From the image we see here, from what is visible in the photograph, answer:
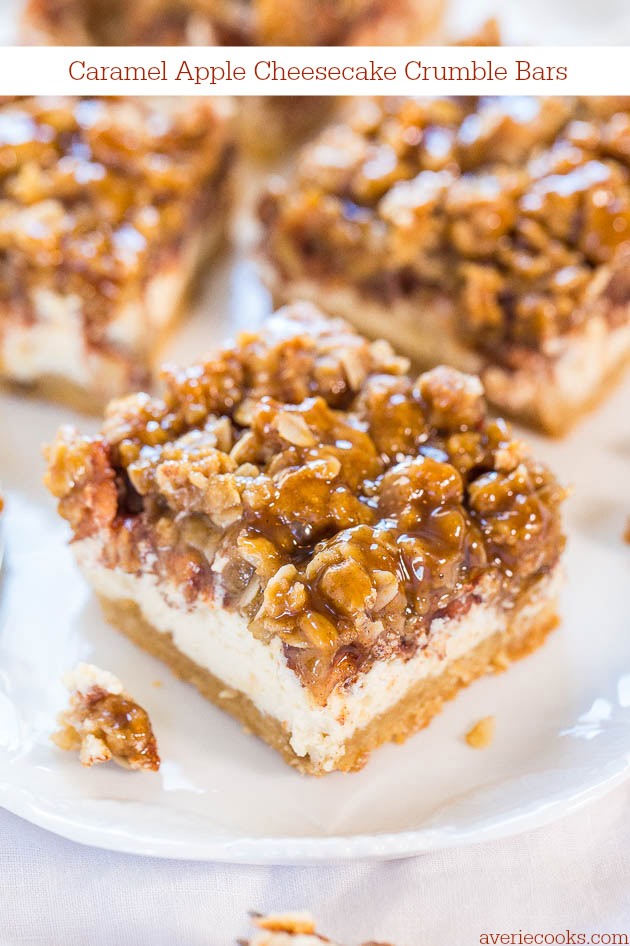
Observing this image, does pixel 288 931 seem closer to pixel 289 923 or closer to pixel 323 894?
pixel 289 923

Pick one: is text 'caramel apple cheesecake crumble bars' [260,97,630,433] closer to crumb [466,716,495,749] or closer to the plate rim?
crumb [466,716,495,749]

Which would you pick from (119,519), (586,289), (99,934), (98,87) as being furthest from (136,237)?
(99,934)

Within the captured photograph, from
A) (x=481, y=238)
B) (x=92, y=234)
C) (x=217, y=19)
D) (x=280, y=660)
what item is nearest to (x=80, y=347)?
(x=92, y=234)

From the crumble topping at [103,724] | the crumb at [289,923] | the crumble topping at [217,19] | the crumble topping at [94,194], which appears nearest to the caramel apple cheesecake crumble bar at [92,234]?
the crumble topping at [94,194]

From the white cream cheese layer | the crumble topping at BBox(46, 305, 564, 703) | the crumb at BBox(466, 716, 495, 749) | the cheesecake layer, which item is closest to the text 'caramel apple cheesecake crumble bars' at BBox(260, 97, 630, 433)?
the cheesecake layer

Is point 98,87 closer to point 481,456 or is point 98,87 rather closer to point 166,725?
Result: point 481,456

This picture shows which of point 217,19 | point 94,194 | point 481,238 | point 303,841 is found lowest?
point 303,841

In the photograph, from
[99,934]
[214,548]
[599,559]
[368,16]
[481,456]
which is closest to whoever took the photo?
[99,934]
